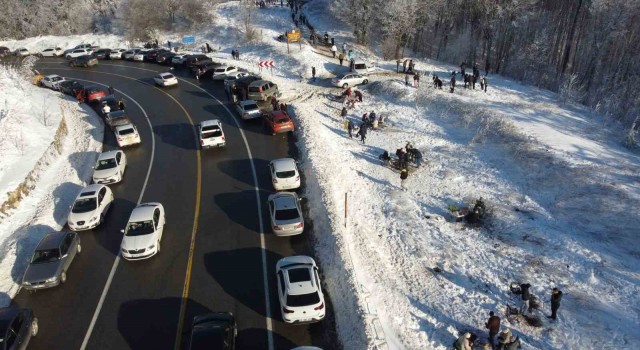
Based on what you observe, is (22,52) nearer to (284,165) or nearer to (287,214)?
(284,165)

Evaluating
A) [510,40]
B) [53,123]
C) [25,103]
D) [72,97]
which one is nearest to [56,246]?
[53,123]

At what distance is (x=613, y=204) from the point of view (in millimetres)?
21281

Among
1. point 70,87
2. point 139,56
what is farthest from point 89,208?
point 139,56

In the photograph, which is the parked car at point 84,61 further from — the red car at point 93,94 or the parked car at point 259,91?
the parked car at point 259,91

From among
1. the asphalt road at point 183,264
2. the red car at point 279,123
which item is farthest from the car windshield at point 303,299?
the red car at point 279,123

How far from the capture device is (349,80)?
41.3m

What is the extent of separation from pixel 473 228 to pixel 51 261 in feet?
61.9

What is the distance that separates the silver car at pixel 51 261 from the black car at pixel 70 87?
86.7 ft

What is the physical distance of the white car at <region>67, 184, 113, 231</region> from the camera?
20125mm

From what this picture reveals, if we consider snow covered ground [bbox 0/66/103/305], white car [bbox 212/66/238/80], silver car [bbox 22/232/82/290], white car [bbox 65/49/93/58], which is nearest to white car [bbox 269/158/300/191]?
silver car [bbox 22/232/82/290]

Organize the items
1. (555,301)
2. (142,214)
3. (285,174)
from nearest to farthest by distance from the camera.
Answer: (555,301), (142,214), (285,174)

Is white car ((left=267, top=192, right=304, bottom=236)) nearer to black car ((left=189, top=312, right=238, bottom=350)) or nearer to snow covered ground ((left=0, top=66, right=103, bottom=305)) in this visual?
black car ((left=189, top=312, right=238, bottom=350))

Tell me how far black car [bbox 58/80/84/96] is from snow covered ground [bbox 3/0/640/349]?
21.1 metres

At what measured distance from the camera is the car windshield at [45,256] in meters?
17.1
